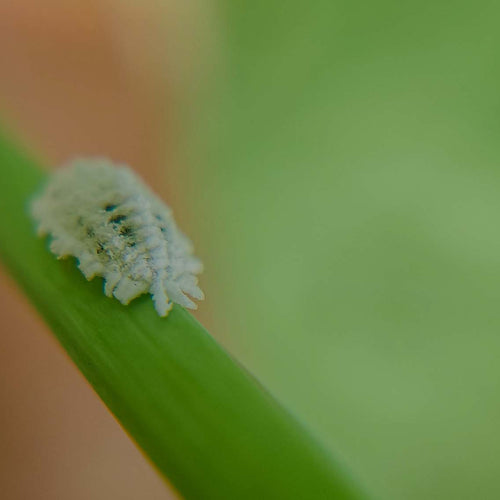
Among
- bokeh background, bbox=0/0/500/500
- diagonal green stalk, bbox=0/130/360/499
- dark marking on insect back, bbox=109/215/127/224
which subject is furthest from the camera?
bokeh background, bbox=0/0/500/500

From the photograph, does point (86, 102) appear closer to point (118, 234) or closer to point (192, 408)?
point (118, 234)

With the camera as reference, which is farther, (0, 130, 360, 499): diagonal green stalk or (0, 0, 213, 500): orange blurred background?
(0, 0, 213, 500): orange blurred background

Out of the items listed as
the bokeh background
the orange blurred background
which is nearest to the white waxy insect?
the bokeh background

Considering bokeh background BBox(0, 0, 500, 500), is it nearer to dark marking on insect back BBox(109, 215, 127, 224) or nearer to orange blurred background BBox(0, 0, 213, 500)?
orange blurred background BBox(0, 0, 213, 500)

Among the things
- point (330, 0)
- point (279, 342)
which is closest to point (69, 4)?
point (330, 0)

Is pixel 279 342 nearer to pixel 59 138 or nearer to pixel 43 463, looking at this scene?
pixel 43 463

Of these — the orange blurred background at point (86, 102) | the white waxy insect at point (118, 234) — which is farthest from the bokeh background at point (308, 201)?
the white waxy insect at point (118, 234)

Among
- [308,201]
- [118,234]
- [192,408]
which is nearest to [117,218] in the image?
[118,234]

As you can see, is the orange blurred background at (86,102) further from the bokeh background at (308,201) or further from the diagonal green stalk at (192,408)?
the diagonal green stalk at (192,408)
